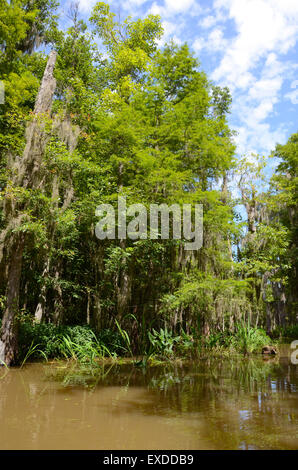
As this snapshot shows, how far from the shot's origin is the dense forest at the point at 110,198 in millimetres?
8320

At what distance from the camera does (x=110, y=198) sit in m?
9.80

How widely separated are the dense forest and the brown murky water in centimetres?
214

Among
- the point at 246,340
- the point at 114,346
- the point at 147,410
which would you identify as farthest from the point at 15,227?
the point at 246,340

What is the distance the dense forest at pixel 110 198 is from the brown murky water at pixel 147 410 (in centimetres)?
214

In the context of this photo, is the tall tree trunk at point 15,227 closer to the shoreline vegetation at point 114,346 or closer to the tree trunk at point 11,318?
the tree trunk at point 11,318

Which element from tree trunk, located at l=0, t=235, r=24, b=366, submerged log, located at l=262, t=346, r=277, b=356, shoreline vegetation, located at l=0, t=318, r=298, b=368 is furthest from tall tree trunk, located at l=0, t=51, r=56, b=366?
submerged log, located at l=262, t=346, r=277, b=356

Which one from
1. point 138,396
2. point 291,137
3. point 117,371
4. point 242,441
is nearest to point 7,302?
point 117,371

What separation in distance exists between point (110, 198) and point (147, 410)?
648 cm

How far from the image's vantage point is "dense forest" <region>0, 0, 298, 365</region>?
328 inches

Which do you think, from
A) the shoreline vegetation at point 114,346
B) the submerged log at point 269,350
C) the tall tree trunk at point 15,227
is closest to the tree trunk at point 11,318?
the tall tree trunk at point 15,227

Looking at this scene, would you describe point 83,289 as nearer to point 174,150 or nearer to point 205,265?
point 205,265
